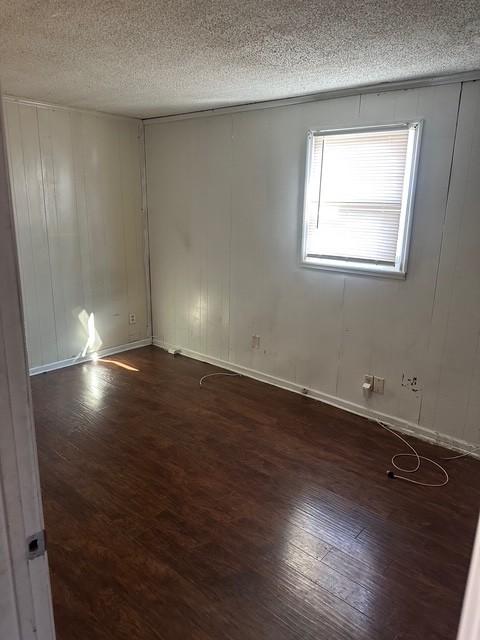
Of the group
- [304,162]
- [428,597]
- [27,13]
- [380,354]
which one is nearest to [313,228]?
[304,162]

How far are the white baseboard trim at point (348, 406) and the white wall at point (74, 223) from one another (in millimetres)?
930

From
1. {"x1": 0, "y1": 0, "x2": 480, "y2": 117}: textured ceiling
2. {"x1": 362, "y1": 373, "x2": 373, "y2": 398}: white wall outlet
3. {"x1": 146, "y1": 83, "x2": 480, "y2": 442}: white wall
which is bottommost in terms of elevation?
{"x1": 362, "y1": 373, "x2": 373, "y2": 398}: white wall outlet

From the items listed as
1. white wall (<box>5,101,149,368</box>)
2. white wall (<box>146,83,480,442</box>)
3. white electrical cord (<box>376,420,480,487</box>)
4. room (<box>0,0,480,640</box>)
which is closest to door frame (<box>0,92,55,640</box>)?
room (<box>0,0,480,640</box>)

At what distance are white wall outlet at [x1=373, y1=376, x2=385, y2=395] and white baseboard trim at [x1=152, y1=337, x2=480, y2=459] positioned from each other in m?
0.17

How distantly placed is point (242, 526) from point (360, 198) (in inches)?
89.2

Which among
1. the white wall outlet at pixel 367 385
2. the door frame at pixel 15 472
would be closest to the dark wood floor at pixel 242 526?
the white wall outlet at pixel 367 385

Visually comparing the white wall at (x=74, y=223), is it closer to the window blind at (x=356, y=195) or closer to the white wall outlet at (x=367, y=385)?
the window blind at (x=356, y=195)

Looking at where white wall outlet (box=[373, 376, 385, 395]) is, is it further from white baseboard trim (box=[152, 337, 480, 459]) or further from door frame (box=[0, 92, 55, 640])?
door frame (box=[0, 92, 55, 640])

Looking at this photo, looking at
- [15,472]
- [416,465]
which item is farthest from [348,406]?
[15,472]

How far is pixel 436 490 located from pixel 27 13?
307cm

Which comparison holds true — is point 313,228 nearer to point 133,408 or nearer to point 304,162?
point 304,162

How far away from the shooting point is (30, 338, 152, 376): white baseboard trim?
4.15 m

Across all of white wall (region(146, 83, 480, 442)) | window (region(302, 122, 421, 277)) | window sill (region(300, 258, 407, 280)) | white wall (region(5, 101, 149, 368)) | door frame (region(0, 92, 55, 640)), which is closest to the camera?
door frame (region(0, 92, 55, 640))

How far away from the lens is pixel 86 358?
450 cm
